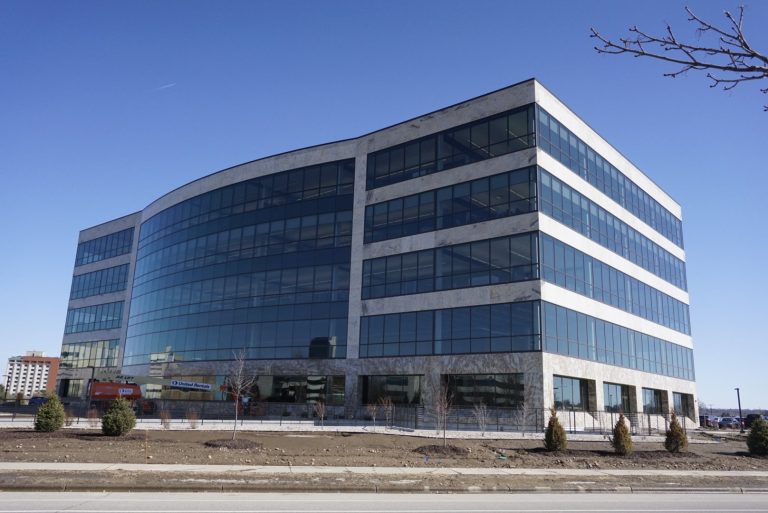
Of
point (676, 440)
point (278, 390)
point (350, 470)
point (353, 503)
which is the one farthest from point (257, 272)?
point (353, 503)

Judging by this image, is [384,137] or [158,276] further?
[158,276]

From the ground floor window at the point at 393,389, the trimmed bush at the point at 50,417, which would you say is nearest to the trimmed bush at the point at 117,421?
the trimmed bush at the point at 50,417

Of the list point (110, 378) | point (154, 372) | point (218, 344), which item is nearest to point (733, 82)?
point (218, 344)

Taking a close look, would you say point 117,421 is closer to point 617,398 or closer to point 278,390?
point 278,390

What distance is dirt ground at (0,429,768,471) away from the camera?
1975 cm

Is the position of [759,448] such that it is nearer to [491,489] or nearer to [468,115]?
[491,489]

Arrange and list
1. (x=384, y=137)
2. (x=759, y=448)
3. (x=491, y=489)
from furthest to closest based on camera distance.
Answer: (x=384, y=137), (x=759, y=448), (x=491, y=489)

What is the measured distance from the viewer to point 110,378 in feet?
231

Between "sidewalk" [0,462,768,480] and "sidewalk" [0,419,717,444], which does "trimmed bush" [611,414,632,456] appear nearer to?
"sidewalk" [0,462,768,480]

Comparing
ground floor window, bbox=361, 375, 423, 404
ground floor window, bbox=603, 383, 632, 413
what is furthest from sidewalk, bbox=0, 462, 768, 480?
ground floor window, bbox=603, 383, 632, 413

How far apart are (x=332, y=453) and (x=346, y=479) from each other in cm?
719

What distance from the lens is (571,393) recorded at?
40656 millimetres

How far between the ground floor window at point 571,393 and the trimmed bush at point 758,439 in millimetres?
11368

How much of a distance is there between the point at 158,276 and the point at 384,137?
28.9 m
